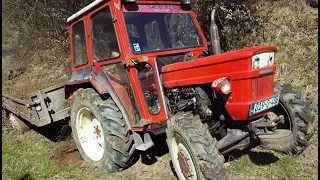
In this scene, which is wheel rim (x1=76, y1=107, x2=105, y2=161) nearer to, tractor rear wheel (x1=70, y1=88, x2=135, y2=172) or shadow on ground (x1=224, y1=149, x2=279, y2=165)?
tractor rear wheel (x1=70, y1=88, x2=135, y2=172)

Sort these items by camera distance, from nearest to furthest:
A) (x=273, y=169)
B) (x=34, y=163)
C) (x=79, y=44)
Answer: (x=273, y=169) → (x=79, y=44) → (x=34, y=163)

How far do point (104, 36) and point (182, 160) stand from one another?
6.28ft

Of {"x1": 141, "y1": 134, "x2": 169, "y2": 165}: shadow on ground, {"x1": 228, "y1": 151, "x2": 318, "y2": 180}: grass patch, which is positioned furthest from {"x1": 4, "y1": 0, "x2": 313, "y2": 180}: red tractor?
{"x1": 141, "y1": 134, "x2": 169, "y2": 165}: shadow on ground

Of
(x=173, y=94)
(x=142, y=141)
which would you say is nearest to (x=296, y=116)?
(x=173, y=94)

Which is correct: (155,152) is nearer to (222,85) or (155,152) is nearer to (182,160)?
(182,160)

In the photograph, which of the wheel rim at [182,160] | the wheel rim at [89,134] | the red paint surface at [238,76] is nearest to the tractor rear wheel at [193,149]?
the wheel rim at [182,160]

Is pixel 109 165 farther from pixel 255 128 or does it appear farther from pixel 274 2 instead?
pixel 274 2

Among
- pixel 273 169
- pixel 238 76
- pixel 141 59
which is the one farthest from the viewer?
pixel 273 169

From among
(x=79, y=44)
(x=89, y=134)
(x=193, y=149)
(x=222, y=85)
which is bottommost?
(x=89, y=134)

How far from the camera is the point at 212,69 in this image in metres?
3.52

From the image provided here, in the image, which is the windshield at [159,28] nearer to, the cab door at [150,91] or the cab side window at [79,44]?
the cab door at [150,91]

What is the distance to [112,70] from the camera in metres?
4.26

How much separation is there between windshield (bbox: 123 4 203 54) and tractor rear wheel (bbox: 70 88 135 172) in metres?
0.87

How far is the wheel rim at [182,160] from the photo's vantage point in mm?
3500
